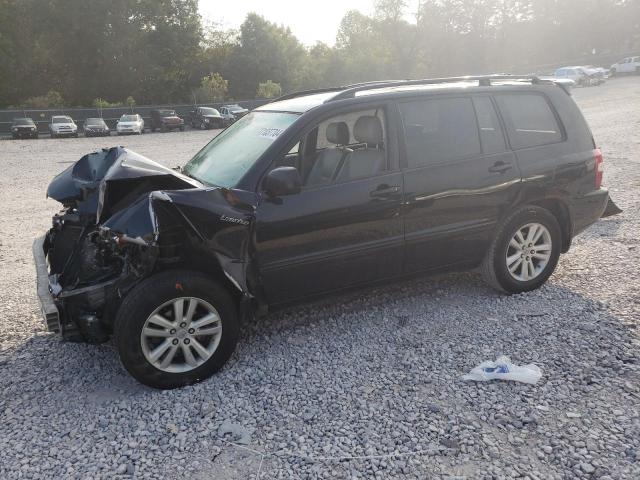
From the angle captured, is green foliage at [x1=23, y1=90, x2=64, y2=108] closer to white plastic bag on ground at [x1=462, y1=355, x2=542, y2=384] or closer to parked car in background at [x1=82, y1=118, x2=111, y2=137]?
parked car in background at [x1=82, y1=118, x2=111, y2=137]

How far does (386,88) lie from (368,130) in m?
0.43

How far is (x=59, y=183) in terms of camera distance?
13.5 ft

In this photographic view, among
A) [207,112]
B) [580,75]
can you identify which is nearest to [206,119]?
[207,112]

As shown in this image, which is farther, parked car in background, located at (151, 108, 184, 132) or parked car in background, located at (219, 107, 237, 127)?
parked car in background, located at (219, 107, 237, 127)

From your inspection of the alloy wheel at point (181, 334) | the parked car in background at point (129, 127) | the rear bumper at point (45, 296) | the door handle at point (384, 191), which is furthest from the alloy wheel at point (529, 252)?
the parked car in background at point (129, 127)

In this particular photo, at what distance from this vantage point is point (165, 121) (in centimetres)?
3219

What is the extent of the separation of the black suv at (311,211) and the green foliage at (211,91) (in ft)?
143

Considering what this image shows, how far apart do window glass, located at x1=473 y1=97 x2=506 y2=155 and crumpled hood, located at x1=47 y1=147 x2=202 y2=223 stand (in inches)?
95.7

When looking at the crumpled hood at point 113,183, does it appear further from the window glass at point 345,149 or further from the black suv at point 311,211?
the window glass at point 345,149

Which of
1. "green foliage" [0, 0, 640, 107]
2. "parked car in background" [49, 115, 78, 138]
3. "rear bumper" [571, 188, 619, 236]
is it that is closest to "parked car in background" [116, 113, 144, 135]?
"parked car in background" [49, 115, 78, 138]

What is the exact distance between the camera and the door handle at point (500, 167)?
425 centimetres

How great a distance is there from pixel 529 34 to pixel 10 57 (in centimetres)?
6332

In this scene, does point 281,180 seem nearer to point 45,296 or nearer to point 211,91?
point 45,296

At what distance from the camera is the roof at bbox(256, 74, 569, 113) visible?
3996 mm
